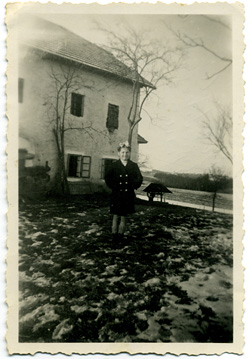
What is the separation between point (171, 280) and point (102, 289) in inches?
17.2

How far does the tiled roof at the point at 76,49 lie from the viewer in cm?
183

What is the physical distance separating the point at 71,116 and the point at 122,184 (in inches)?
22.1

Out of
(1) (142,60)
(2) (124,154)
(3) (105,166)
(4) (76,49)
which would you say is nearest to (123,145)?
(2) (124,154)

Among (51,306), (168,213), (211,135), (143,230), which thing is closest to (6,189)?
(51,306)

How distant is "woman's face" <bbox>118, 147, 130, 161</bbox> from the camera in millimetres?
1815

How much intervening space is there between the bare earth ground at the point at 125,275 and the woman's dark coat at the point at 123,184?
67 mm

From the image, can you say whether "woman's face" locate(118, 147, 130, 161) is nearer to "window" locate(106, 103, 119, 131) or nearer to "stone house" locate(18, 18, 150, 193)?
"stone house" locate(18, 18, 150, 193)

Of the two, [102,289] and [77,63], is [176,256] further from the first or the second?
[77,63]

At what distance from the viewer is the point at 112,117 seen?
1.84 m

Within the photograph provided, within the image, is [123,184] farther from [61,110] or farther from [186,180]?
[61,110]

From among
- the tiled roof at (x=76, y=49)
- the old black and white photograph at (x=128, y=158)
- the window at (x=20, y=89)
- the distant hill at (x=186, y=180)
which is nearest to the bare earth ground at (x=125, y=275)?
the old black and white photograph at (x=128, y=158)

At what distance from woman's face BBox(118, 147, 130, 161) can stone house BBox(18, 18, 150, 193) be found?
1.3 inches

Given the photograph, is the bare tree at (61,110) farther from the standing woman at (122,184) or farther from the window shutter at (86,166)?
the standing woman at (122,184)

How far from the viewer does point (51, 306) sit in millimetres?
1651
